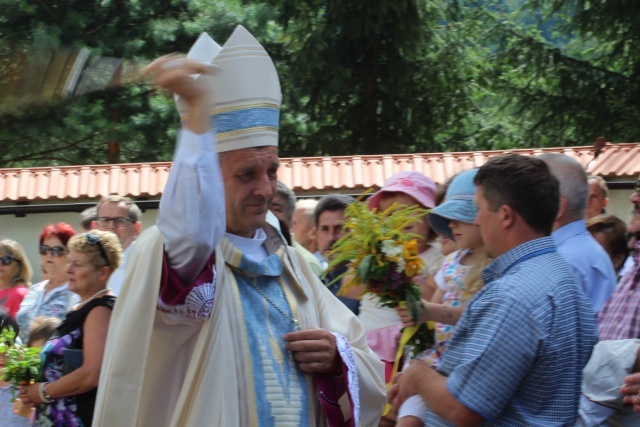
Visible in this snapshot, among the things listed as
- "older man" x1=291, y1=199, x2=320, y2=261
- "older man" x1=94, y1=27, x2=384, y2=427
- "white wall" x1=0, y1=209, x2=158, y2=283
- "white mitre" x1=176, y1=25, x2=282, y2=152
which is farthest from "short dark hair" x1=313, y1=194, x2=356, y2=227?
"white wall" x1=0, y1=209, x2=158, y2=283

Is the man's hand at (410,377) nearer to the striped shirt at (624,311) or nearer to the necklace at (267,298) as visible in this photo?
the necklace at (267,298)

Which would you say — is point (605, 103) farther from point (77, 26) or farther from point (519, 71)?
point (77, 26)

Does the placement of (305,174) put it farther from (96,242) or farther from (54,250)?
(96,242)

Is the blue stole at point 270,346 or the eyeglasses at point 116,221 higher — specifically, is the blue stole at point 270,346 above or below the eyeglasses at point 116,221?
below

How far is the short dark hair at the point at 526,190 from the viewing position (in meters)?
3.41

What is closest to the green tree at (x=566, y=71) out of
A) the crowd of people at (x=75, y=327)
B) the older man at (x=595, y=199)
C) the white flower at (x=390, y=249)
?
the older man at (x=595, y=199)

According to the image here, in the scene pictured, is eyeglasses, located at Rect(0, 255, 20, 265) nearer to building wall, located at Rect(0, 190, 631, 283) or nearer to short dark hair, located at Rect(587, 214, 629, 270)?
short dark hair, located at Rect(587, 214, 629, 270)

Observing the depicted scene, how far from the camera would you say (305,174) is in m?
13.0

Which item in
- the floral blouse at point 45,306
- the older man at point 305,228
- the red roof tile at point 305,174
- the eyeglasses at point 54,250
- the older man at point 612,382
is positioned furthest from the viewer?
the red roof tile at point 305,174

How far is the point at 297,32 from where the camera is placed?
21469 mm

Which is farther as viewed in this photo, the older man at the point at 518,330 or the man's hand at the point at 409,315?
the man's hand at the point at 409,315

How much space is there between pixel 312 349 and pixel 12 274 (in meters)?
4.62

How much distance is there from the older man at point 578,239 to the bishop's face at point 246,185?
67.0 inches

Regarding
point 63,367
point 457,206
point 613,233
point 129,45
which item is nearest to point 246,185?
point 457,206
